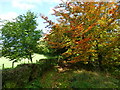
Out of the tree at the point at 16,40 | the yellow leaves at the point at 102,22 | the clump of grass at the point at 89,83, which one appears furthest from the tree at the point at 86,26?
the tree at the point at 16,40

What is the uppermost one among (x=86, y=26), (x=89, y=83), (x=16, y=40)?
(x=86, y=26)

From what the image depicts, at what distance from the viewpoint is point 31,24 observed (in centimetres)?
834

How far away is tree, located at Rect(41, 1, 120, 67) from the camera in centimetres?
649

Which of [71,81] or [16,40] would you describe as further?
[16,40]

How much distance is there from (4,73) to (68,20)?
16.9ft

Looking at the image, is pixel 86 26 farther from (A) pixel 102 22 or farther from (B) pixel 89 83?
(B) pixel 89 83

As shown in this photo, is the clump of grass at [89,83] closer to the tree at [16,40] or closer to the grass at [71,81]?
the grass at [71,81]

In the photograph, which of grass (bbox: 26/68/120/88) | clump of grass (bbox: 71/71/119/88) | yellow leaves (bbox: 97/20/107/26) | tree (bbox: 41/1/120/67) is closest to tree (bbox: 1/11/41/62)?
tree (bbox: 41/1/120/67)

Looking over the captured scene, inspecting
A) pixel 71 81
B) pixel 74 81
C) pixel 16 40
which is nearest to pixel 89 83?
pixel 74 81

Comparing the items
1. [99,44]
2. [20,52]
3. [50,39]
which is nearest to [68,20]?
[50,39]

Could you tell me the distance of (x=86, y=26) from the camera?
6.67 meters

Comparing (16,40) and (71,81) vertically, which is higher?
(16,40)

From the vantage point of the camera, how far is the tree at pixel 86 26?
6491 mm

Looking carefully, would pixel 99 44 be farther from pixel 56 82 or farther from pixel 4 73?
pixel 4 73
